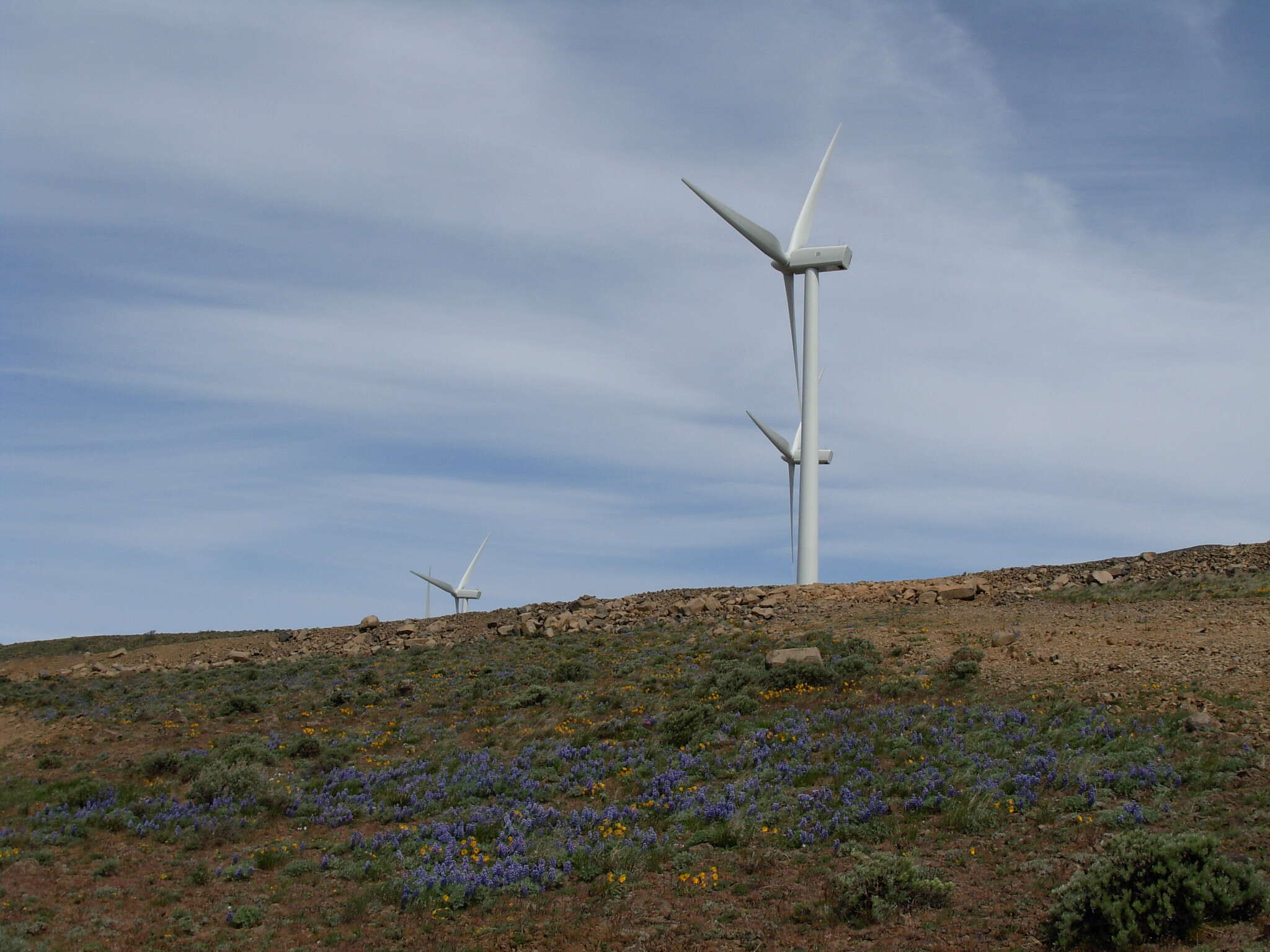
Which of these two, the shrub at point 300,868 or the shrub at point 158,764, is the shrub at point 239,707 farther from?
the shrub at point 300,868

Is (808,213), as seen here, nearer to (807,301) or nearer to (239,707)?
(807,301)

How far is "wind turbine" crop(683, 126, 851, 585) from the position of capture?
141 feet

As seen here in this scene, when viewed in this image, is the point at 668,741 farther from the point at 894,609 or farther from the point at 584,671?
the point at 894,609

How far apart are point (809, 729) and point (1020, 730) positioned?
180 inches

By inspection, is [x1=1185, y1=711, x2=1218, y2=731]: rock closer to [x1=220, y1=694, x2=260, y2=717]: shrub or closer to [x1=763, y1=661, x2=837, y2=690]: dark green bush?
[x1=763, y1=661, x2=837, y2=690]: dark green bush

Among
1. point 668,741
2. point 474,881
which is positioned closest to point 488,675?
point 668,741

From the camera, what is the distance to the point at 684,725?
77.1 feet

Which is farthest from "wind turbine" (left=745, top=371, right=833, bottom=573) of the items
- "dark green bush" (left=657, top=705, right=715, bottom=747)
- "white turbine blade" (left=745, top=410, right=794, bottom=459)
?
"dark green bush" (left=657, top=705, right=715, bottom=747)

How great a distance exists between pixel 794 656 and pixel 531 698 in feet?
25.7

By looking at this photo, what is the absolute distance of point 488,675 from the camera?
33406 millimetres

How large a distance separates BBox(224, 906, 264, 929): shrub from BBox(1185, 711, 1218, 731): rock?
16.8 m

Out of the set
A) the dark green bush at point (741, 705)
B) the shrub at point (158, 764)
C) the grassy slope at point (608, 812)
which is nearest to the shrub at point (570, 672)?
the grassy slope at point (608, 812)

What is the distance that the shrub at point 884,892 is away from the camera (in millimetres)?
13359

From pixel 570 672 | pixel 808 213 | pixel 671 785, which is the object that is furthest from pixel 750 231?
pixel 671 785
